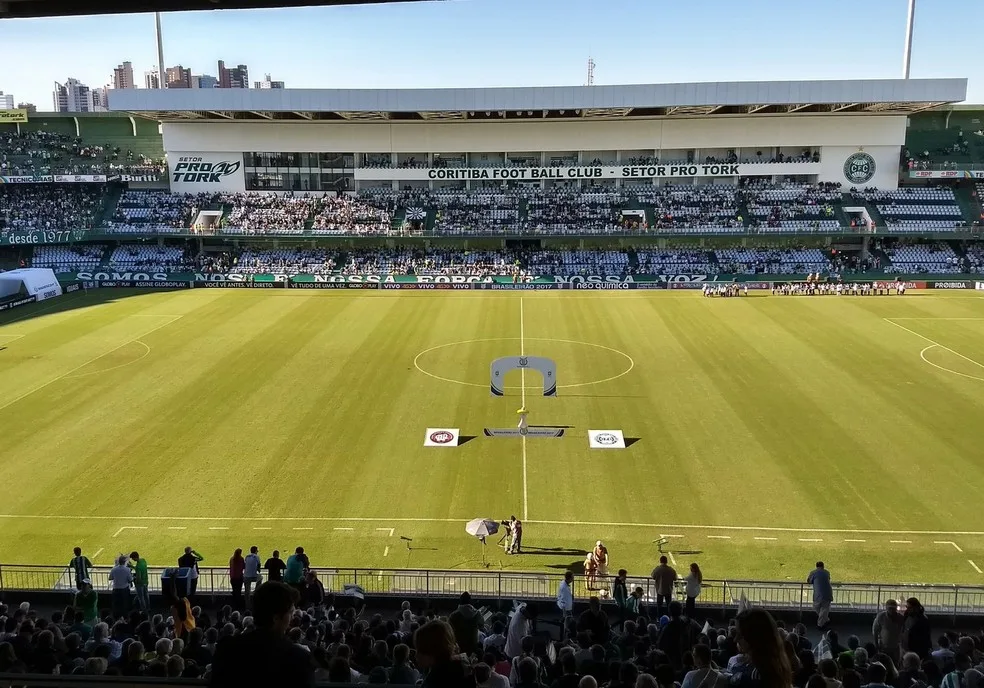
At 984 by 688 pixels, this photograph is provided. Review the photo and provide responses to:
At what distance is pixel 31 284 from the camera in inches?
2167

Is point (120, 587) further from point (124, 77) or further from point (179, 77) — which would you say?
point (124, 77)

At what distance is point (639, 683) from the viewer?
6234mm

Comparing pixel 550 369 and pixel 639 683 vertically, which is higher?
pixel 639 683

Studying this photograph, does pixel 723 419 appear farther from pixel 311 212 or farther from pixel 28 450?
pixel 311 212

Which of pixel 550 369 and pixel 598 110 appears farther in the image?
pixel 598 110

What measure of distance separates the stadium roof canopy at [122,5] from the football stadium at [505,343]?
20.2 feet

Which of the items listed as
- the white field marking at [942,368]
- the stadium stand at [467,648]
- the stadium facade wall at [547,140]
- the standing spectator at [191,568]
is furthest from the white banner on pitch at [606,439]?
the stadium facade wall at [547,140]

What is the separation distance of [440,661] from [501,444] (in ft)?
74.2

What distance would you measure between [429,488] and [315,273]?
4497cm

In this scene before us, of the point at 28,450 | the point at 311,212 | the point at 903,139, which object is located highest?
the point at 903,139

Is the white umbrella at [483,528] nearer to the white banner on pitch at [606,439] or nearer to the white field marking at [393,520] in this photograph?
the white field marking at [393,520]

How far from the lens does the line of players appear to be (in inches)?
2265

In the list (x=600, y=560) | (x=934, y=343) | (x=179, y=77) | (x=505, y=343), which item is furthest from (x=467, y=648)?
(x=179, y=77)

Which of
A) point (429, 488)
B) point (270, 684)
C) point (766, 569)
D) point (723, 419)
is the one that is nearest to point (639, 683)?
point (270, 684)
